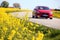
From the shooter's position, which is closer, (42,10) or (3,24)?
(3,24)

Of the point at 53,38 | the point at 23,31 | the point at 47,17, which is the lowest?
the point at 47,17

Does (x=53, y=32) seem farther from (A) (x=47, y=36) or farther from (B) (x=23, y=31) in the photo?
(B) (x=23, y=31)

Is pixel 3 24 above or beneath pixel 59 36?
above

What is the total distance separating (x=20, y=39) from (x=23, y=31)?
1.84 metres

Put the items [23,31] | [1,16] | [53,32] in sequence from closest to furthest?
[23,31] < [1,16] < [53,32]

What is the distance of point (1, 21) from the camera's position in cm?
925

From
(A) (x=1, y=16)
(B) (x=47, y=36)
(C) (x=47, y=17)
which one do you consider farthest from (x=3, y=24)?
(C) (x=47, y=17)

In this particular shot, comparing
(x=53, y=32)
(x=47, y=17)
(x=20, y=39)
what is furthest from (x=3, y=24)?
(x=47, y=17)

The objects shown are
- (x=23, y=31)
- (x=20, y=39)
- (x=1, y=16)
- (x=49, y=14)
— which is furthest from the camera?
(x=49, y=14)

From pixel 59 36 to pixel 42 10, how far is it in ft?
47.8

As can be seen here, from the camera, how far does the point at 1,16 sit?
9961 mm

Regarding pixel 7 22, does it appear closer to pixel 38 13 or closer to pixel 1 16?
pixel 1 16

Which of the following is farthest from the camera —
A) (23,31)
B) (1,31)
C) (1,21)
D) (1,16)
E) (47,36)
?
(47,36)

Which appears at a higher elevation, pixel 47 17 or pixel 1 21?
pixel 1 21
